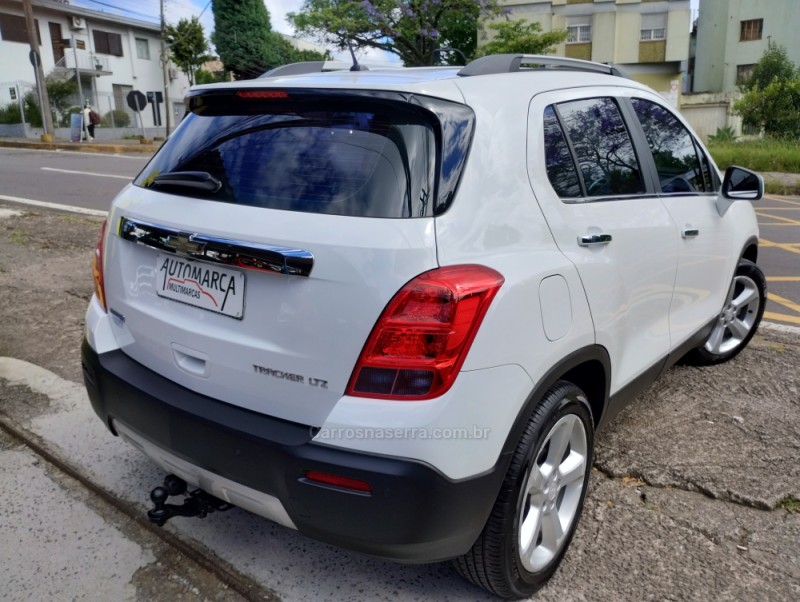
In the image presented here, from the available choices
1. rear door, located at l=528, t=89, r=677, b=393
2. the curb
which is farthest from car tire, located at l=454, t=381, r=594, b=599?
the curb

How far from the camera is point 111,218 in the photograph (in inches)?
98.9

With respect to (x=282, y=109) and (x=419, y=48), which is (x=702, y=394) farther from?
(x=419, y=48)

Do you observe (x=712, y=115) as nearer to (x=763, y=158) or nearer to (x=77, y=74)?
(x=763, y=158)

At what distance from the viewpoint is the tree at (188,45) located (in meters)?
39.3

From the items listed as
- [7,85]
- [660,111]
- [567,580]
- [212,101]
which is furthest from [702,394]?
[7,85]

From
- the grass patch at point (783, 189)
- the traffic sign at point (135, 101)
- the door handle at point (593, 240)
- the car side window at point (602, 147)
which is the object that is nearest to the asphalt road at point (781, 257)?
the grass patch at point (783, 189)

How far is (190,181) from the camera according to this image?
2238mm

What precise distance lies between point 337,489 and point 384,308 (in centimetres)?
51

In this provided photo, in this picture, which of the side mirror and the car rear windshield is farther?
the side mirror

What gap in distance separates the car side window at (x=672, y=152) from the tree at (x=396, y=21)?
86.6 feet

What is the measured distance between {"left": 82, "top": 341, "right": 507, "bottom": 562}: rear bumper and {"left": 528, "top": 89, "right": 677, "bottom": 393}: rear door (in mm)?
810

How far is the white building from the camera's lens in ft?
115

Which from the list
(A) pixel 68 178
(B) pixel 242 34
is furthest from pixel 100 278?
(B) pixel 242 34

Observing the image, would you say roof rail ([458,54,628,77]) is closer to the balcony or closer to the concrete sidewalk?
the concrete sidewalk
